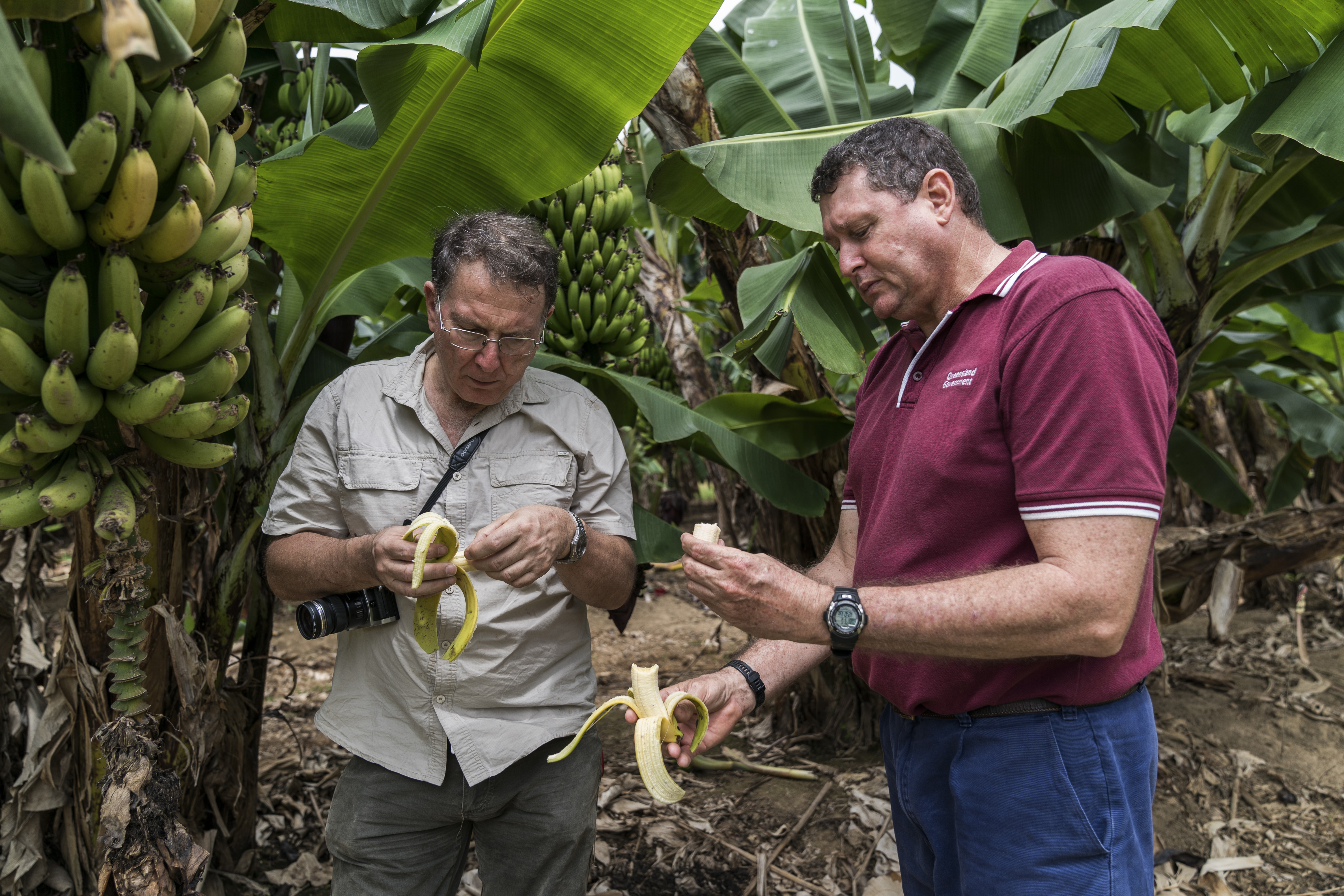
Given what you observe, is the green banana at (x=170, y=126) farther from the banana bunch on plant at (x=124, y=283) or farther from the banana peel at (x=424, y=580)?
the banana peel at (x=424, y=580)

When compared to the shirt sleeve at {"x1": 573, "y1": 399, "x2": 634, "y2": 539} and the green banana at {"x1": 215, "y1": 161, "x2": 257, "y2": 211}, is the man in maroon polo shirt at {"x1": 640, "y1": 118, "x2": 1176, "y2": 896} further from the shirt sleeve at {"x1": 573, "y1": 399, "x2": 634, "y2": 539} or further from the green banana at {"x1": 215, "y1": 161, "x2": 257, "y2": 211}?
the green banana at {"x1": 215, "y1": 161, "x2": 257, "y2": 211}

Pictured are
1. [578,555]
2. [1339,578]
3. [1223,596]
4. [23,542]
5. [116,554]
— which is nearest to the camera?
[116,554]

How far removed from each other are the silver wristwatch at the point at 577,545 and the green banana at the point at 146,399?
0.77 meters

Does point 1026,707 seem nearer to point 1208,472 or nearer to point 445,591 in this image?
Result: point 445,591

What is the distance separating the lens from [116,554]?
4.79 ft

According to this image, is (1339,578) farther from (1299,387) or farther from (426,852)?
(426,852)

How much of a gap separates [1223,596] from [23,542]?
5.36 meters

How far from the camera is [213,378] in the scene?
1.54 m

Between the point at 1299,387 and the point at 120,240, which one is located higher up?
the point at 120,240

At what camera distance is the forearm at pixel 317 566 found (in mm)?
1708

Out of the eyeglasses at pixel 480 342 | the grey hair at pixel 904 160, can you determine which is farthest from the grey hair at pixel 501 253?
the grey hair at pixel 904 160

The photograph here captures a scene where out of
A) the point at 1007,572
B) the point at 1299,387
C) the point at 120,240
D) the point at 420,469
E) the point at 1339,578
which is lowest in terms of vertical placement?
the point at 1339,578

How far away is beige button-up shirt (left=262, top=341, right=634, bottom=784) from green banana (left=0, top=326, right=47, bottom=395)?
58 centimetres

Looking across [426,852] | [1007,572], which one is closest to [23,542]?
[426,852]
